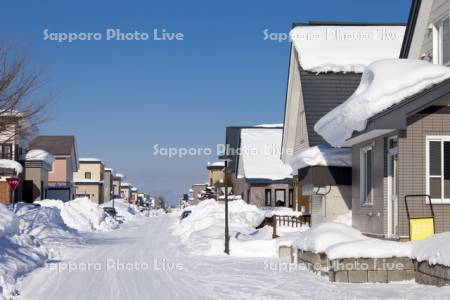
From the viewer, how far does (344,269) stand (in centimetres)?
1431

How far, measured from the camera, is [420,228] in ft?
51.4

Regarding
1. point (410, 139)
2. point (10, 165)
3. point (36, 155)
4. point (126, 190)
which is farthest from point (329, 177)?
point (126, 190)

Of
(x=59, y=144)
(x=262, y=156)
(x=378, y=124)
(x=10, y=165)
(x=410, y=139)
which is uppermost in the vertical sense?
(x=59, y=144)

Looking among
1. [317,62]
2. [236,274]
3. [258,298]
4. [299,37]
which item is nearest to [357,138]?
[236,274]

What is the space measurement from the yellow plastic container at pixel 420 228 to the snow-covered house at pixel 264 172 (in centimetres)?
3103

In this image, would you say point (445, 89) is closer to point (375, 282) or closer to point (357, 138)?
point (357, 138)

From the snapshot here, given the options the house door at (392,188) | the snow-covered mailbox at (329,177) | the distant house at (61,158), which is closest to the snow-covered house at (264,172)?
the snow-covered mailbox at (329,177)

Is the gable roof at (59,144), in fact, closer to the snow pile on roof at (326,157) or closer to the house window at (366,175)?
the snow pile on roof at (326,157)

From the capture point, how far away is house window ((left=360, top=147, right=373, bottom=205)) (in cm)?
1898

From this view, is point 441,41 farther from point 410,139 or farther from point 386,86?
point 410,139

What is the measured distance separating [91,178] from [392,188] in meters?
95.7

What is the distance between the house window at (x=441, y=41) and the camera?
19062 millimetres

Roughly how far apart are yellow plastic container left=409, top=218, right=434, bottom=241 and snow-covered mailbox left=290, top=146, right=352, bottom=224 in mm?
7150

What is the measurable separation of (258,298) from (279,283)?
7.22 ft
